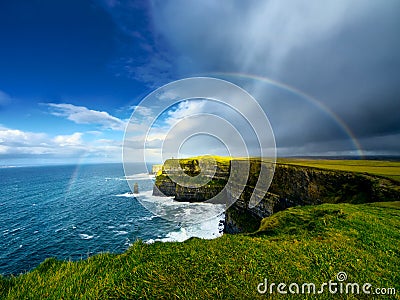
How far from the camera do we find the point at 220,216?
235 feet

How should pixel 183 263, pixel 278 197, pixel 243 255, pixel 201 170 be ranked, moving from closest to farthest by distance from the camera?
pixel 183 263 < pixel 243 255 < pixel 278 197 < pixel 201 170

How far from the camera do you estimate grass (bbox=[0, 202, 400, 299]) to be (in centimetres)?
487

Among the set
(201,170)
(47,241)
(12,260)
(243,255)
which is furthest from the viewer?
(201,170)

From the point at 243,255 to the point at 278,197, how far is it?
47.8m

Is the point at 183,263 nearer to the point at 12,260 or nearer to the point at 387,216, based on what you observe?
the point at 387,216

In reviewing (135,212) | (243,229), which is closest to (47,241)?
(135,212)

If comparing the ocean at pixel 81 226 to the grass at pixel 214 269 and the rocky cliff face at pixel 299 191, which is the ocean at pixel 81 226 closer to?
the rocky cliff face at pixel 299 191
